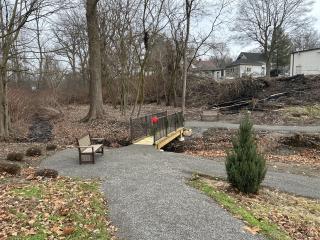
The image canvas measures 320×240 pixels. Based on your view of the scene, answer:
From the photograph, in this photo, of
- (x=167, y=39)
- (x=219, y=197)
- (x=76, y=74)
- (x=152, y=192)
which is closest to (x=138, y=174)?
(x=152, y=192)

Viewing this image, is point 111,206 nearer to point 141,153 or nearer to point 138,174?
point 138,174

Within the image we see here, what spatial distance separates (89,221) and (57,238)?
0.95 m

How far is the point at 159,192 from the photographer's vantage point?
8.80 meters

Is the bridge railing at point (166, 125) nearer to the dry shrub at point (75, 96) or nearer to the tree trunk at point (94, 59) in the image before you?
the tree trunk at point (94, 59)

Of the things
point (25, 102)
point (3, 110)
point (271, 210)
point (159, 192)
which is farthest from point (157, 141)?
point (25, 102)

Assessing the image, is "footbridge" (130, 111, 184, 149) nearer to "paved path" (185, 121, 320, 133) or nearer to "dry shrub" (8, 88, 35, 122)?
"paved path" (185, 121, 320, 133)

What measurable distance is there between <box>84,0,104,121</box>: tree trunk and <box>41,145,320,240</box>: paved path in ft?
30.5


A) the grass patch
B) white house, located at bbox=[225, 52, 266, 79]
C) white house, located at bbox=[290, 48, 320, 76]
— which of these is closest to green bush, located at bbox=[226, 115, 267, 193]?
the grass patch

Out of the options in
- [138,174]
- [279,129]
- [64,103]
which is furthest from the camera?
[64,103]

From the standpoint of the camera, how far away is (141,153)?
14.7 metres

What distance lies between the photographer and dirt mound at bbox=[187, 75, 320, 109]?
3500cm

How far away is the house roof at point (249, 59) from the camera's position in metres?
79.2

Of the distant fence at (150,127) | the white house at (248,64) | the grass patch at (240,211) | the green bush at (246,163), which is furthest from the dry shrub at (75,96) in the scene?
the white house at (248,64)

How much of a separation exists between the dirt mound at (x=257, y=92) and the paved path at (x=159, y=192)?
2210 cm
